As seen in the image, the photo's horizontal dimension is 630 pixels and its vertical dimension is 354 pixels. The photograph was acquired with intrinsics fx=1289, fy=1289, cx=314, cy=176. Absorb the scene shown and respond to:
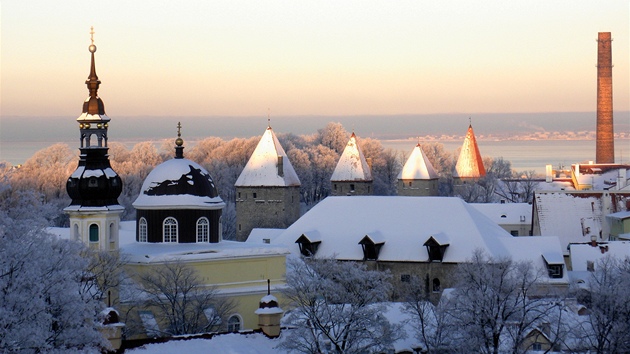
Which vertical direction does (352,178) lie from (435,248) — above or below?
above

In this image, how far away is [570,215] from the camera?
225 feet

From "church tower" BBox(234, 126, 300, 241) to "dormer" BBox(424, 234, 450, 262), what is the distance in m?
19.4

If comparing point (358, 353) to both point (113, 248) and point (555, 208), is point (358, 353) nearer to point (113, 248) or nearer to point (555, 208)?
point (113, 248)

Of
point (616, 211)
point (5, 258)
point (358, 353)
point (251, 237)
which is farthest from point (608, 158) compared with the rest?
point (5, 258)

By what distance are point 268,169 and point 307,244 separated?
56.3 ft

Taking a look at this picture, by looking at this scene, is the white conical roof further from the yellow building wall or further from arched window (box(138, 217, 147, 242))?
arched window (box(138, 217, 147, 242))

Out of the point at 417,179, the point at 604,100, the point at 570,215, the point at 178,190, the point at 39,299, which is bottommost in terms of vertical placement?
the point at 39,299

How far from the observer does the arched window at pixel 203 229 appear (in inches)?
1826

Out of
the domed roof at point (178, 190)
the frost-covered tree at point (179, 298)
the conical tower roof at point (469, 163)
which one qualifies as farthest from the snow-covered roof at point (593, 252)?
the conical tower roof at point (469, 163)

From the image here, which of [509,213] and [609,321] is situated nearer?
[609,321]

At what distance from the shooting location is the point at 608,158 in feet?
353

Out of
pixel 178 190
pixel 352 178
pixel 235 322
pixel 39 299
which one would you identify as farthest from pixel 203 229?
pixel 352 178

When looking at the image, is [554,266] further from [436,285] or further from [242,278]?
[242,278]

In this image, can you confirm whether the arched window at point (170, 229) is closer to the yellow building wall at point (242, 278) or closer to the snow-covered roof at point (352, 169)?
the yellow building wall at point (242, 278)
